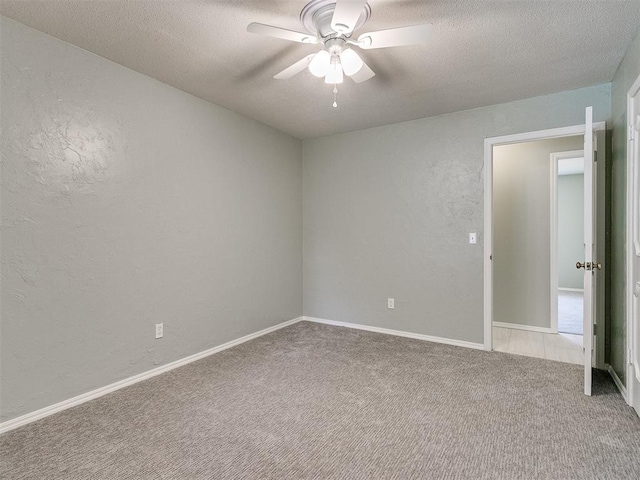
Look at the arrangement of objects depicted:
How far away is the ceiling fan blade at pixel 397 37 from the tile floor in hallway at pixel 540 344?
2916 millimetres

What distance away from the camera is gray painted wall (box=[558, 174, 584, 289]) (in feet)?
21.8

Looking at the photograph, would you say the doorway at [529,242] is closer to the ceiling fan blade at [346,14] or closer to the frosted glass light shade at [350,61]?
the frosted glass light shade at [350,61]

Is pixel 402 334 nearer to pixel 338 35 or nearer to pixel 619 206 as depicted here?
pixel 619 206

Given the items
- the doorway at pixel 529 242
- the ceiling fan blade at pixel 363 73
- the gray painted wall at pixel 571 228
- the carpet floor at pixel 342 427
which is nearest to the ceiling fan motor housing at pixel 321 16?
the ceiling fan blade at pixel 363 73

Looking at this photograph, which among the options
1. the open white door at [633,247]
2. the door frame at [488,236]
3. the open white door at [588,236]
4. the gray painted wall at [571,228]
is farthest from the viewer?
the gray painted wall at [571,228]

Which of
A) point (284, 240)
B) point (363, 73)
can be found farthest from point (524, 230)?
point (363, 73)

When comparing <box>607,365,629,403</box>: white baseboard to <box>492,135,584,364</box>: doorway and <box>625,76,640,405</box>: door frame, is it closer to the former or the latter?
<box>625,76,640,405</box>: door frame

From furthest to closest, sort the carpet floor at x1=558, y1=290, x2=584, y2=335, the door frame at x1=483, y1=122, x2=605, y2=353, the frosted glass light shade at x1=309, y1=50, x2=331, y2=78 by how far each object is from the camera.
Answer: the carpet floor at x1=558, y1=290, x2=584, y2=335 → the door frame at x1=483, y1=122, x2=605, y2=353 → the frosted glass light shade at x1=309, y1=50, x2=331, y2=78

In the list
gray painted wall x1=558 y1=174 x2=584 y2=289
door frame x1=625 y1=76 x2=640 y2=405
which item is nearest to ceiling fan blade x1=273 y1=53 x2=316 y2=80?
door frame x1=625 y1=76 x2=640 y2=405

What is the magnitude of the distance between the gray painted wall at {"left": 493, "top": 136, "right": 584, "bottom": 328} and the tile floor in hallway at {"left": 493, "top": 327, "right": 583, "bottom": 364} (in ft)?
0.71

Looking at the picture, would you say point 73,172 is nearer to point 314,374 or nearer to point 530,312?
point 314,374

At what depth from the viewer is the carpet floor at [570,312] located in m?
4.11

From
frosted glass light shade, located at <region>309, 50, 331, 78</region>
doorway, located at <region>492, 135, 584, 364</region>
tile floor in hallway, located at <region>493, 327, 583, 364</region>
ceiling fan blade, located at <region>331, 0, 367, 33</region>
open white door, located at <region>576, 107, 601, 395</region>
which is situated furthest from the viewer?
doorway, located at <region>492, 135, 584, 364</region>

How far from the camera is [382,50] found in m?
2.31
